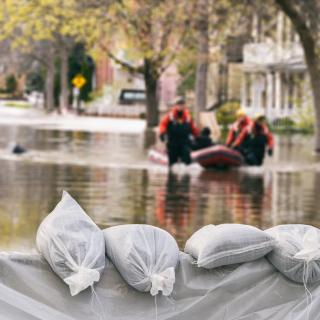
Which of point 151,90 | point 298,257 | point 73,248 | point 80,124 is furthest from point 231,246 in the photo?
point 80,124

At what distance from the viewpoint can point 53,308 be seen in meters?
6.01

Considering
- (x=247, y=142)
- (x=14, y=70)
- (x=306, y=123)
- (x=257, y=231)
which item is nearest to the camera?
(x=257, y=231)

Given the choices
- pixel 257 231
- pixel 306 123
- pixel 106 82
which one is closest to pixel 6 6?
pixel 306 123

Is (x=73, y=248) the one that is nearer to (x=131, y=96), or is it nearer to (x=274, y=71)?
(x=274, y=71)

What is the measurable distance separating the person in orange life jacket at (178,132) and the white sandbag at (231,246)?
60.0ft

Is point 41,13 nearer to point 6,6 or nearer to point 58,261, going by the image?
point 6,6

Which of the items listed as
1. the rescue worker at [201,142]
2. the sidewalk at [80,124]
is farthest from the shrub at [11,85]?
the rescue worker at [201,142]

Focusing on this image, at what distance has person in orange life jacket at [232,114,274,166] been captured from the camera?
27359 mm

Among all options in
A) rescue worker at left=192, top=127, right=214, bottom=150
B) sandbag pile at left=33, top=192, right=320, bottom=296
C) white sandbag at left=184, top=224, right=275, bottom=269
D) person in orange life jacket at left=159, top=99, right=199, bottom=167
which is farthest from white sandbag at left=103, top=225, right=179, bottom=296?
rescue worker at left=192, top=127, right=214, bottom=150

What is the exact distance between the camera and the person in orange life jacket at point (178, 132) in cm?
2528

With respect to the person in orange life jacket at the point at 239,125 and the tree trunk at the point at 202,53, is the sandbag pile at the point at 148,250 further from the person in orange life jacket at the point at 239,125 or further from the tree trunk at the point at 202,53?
the tree trunk at the point at 202,53

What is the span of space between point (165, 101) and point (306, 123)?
1684 inches

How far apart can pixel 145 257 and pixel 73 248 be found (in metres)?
0.36

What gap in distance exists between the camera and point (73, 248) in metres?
6.02
